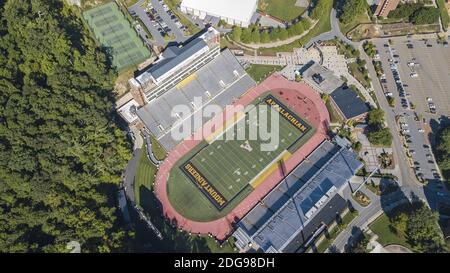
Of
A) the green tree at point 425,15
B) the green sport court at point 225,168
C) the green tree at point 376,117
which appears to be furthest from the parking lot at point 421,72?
the green sport court at point 225,168

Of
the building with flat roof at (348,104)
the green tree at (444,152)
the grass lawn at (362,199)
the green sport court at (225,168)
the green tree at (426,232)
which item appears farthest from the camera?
the building with flat roof at (348,104)

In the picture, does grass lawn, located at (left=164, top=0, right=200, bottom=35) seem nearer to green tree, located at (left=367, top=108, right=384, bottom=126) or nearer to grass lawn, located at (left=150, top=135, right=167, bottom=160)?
grass lawn, located at (left=150, top=135, right=167, bottom=160)

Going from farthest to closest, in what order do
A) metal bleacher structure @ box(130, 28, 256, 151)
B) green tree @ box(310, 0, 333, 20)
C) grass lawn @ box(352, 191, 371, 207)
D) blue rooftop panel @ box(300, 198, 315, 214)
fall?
green tree @ box(310, 0, 333, 20) < metal bleacher structure @ box(130, 28, 256, 151) < grass lawn @ box(352, 191, 371, 207) < blue rooftop panel @ box(300, 198, 315, 214)

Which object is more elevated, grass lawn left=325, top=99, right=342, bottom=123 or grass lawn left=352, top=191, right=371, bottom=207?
grass lawn left=325, top=99, right=342, bottom=123

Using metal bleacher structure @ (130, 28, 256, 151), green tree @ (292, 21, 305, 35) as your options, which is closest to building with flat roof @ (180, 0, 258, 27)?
green tree @ (292, 21, 305, 35)

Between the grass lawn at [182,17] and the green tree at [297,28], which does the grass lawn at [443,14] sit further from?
the grass lawn at [182,17]

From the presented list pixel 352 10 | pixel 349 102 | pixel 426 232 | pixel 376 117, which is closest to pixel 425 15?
pixel 352 10
